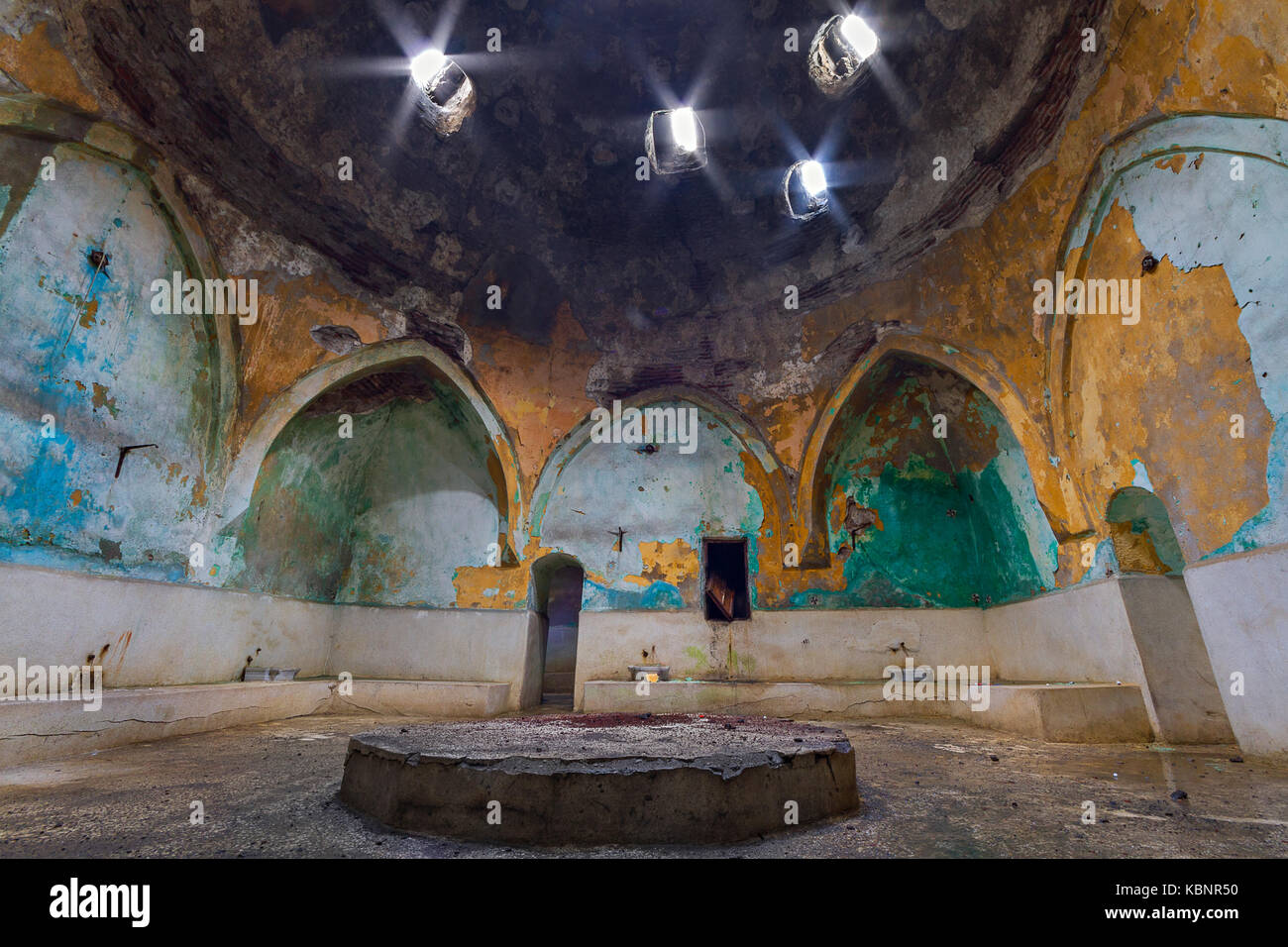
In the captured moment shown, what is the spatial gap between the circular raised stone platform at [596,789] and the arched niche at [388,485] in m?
6.28

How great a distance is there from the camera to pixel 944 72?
287 inches

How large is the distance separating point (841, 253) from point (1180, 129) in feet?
13.8

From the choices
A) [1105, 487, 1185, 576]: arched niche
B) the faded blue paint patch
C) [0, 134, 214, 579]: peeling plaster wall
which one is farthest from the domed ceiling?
[1105, 487, 1185, 576]: arched niche

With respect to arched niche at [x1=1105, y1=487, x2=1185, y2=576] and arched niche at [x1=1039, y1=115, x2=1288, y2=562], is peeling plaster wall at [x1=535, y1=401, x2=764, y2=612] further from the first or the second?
arched niche at [x1=1039, y1=115, x2=1288, y2=562]

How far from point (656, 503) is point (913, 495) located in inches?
161

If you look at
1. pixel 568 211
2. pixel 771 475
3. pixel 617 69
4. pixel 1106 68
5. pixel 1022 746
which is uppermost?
pixel 617 69

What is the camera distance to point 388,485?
32.7 ft

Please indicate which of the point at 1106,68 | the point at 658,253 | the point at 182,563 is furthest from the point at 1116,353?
the point at 182,563

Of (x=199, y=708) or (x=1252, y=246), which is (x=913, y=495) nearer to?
(x=1252, y=246)

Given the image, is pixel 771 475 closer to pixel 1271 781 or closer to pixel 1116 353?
pixel 1116 353

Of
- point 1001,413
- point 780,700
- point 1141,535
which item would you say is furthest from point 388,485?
point 1141,535

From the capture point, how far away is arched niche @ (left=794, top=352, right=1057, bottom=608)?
8484 millimetres

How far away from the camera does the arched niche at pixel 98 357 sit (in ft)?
17.2

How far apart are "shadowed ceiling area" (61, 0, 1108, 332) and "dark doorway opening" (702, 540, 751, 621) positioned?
4.03 metres
